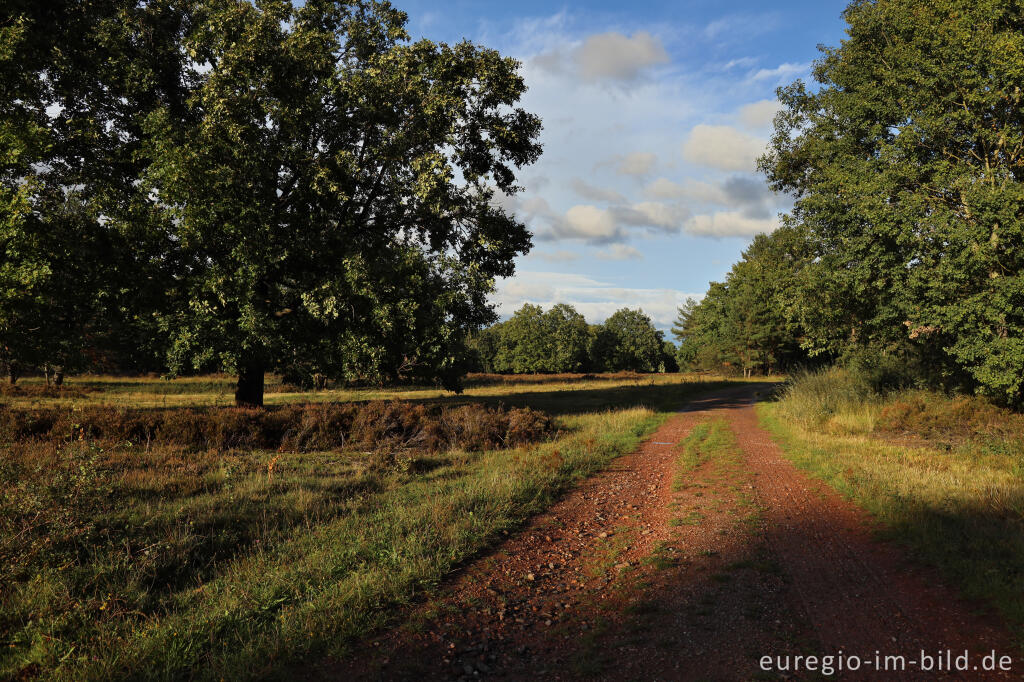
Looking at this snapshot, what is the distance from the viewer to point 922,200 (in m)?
14.9

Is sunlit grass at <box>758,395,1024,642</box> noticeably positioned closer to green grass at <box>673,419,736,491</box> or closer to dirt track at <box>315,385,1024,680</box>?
dirt track at <box>315,385,1024,680</box>

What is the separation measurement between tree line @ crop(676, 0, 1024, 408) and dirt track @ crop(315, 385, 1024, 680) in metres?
10.2

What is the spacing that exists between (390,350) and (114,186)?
31.8 ft

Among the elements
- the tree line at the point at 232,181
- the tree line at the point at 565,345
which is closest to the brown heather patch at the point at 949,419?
the tree line at the point at 232,181

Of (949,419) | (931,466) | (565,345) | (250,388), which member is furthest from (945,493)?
(565,345)

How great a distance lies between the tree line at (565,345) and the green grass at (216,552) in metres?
→ 85.9

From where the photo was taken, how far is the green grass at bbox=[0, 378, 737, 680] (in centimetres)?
429

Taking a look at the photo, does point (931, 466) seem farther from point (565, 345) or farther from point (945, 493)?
point (565, 345)

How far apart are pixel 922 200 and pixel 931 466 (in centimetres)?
911

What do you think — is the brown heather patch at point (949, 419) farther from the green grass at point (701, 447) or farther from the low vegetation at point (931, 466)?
the green grass at point (701, 447)

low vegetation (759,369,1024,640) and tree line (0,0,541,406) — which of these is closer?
low vegetation (759,369,1024,640)

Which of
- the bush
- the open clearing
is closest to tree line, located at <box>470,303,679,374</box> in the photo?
the bush

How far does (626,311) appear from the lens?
412ft

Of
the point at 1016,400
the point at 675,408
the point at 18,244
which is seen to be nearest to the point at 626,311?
the point at 675,408
